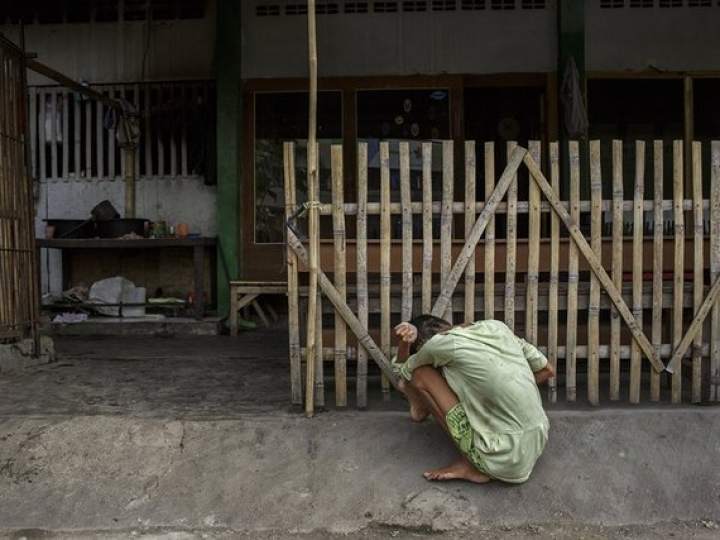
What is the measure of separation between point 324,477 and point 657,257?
246 cm

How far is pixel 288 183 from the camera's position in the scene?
4.32m

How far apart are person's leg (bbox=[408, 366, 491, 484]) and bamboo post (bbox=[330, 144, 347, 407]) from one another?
684mm

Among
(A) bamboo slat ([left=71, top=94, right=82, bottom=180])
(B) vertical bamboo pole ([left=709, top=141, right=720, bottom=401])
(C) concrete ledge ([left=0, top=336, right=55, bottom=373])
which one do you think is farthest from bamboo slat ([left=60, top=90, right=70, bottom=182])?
(B) vertical bamboo pole ([left=709, top=141, right=720, bottom=401])

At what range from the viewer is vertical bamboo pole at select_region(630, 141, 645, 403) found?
4363 millimetres

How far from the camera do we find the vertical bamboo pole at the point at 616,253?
4348mm

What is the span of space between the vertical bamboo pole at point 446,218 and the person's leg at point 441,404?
0.66 metres

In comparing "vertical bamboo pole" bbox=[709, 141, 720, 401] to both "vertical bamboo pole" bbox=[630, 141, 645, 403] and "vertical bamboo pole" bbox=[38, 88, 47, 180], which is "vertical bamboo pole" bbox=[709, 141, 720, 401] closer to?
"vertical bamboo pole" bbox=[630, 141, 645, 403]

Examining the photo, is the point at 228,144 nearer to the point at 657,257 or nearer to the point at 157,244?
the point at 157,244

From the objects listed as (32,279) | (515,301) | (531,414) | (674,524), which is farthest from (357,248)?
(32,279)

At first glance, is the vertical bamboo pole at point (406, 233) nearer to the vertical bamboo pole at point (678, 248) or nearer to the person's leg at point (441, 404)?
the person's leg at point (441, 404)

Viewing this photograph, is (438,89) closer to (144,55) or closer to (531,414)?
(144,55)

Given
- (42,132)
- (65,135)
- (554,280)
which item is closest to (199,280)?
(65,135)

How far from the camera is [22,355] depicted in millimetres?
6074

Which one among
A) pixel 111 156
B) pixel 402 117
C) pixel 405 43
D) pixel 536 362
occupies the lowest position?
pixel 536 362
